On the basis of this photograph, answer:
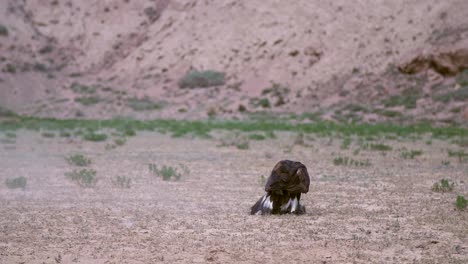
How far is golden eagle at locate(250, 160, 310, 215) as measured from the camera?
28.5 ft

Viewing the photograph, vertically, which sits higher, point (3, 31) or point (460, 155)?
point (3, 31)

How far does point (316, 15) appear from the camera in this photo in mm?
46000

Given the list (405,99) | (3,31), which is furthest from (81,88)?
(405,99)

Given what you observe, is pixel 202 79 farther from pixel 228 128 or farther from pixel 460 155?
pixel 460 155

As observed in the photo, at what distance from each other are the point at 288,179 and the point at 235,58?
3821cm

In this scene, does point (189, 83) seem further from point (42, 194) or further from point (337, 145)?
point (42, 194)

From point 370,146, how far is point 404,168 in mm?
5753

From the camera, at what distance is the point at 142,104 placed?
43.2m

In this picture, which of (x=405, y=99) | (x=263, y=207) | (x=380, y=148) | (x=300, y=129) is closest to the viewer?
(x=263, y=207)

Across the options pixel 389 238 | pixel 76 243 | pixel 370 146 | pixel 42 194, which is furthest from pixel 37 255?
pixel 370 146

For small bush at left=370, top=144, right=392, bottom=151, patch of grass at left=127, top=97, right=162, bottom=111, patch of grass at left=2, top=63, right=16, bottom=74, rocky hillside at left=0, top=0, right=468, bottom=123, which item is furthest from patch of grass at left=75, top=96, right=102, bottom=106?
small bush at left=370, top=144, right=392, bottom=151

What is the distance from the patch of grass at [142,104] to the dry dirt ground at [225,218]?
26.3 metres

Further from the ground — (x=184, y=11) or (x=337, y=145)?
(x=184, y=11)

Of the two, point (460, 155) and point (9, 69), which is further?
point (9, 69)
